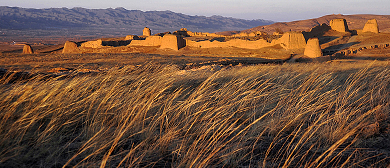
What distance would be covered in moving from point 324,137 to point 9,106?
8.61 feet

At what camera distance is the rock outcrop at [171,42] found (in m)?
28.1

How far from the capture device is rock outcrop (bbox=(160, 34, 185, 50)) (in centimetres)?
2809

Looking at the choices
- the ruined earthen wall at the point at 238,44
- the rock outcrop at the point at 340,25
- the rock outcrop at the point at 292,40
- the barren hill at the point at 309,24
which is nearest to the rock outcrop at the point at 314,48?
the rock outcrop at the point at 292,40

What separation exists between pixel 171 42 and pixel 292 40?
493 inches

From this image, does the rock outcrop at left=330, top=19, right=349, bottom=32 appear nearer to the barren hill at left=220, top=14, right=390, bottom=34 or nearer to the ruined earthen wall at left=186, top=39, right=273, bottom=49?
the ruined earthen wall at left=186, top=39, right=273, bottom=49

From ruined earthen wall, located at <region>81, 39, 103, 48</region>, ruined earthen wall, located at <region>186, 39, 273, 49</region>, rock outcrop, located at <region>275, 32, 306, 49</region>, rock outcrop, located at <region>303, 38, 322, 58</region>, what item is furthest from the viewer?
ruined earthen wall, located at <region>81, 39, 103, 48</region>

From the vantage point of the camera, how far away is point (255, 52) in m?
23.6

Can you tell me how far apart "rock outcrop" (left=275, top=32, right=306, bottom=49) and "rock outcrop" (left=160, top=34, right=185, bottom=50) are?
35.8 feet

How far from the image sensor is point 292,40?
77.5 feet

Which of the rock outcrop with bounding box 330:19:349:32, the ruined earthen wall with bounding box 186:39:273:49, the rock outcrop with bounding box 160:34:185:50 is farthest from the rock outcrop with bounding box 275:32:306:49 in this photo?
the rock outcrop with bounding box 330:19:349:32

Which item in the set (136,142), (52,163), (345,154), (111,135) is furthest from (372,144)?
(52,163)

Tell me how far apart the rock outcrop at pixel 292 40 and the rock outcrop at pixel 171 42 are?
35.8 ft

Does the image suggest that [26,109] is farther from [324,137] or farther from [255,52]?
[255,52]

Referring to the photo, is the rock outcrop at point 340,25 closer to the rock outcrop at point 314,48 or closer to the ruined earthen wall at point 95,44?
the rock outcrop at point 314,48
